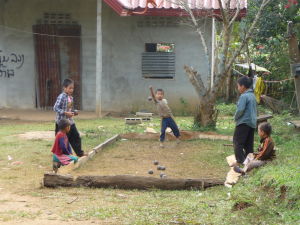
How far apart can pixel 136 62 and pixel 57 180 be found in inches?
411

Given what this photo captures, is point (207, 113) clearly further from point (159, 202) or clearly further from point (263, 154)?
point (159, 202)

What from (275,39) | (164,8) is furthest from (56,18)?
(275,39)

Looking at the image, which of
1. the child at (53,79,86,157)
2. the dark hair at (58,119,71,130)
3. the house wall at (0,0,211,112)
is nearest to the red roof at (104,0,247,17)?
the house wall at (0,0,211,112)

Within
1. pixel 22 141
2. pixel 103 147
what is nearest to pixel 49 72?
pixel 22 141

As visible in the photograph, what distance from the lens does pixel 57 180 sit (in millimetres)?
7453

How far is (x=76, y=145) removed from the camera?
9.31 m

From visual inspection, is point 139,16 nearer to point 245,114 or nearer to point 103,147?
point 103,147

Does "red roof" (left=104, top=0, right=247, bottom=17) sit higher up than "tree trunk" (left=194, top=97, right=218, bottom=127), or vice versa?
"red roof" (left=104, top=0, right=247, bottom=17)

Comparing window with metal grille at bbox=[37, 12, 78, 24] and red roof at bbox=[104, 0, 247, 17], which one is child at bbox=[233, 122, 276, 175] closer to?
red roof at bbox=[104, 0, 247, 17]

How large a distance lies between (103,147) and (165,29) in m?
7.29

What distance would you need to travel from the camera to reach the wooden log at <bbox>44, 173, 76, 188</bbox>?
7449 mm

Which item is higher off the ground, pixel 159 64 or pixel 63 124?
pixel 159 64

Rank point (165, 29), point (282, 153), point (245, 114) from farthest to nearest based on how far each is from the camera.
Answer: point (165, 29) → point (282, 153) → point (245, 114)

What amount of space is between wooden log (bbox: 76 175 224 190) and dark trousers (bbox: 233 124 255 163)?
1.33 metres
